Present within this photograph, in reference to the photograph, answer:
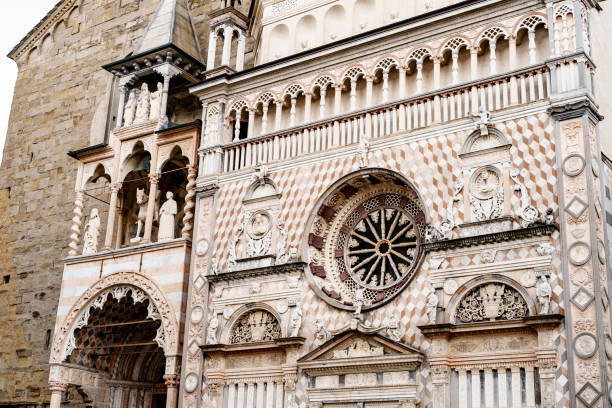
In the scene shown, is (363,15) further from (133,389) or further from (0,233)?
(0,233)

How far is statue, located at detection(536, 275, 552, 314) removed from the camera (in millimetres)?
13261

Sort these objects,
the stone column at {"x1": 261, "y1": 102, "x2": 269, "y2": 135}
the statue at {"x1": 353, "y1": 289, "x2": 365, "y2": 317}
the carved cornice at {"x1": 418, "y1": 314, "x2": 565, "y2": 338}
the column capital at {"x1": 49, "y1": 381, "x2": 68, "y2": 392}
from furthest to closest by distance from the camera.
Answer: the column capital at {"x1": 49, "y1": 381, "x2": 68, "y2": 392} → the stone column at {"x1": 261, "y1": 102, "x2": 269, "y2": 135} → the statue at {"x1": 353, "y1": 289, "x2": 365, "y2": 317} → the carved cornice at {"x1": 418, "y1": 314, "x2": 565, "y2": 338}

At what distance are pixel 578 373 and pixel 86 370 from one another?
490 inches

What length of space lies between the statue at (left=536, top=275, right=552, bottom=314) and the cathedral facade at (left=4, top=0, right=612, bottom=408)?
23mm

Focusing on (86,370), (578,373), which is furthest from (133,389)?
(578,373)

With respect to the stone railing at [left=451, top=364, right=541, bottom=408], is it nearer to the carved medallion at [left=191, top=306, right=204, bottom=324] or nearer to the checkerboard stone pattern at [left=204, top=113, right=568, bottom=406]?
the checkerboard stone pattern at [left=204, top=113, right=568, bottom=406]

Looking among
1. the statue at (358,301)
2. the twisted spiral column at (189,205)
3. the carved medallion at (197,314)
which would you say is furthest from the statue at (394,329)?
the twisted spiral column at (189,205)

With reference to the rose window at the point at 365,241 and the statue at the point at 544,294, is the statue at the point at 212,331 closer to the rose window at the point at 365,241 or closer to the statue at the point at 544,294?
the rose window at the point at 365,241

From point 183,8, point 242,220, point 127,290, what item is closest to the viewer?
point 242,220

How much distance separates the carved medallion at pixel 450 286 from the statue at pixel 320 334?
2566 millimetres

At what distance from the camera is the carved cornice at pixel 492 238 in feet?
45.0

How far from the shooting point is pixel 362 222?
664 inches

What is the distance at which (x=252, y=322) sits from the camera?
1698 centimetres

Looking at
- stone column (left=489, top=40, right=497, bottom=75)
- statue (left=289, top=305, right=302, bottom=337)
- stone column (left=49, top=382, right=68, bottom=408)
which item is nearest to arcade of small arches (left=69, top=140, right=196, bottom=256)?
stone column (left=49, top=382, right=68, bottom=408)
